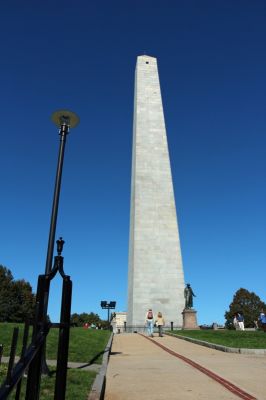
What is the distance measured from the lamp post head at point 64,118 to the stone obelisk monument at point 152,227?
90.5 ft

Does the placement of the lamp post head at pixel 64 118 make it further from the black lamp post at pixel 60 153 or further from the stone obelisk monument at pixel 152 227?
the stone obelisk monument at pixel 152 227

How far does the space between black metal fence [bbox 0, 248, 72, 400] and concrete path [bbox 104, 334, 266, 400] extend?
315 centimetres

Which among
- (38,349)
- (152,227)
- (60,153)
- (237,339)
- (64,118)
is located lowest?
(38,349)

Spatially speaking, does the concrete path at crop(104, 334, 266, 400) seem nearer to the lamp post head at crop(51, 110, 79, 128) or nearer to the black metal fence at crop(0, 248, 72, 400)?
the black metal fence at crop(0, 248, 72, 400)

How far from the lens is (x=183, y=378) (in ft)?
29.8

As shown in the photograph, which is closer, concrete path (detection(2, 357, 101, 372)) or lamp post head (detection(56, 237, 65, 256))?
lamp post head (detection(56, 237, 65, 256))

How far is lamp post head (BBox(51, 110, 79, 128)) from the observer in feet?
34.9

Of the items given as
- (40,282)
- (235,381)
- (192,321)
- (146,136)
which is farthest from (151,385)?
(146,136)

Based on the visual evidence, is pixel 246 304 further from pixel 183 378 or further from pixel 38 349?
pixel 38 349

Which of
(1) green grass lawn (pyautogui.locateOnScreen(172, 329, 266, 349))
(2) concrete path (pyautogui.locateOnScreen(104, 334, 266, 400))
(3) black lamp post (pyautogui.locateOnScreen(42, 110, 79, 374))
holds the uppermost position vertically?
(3) black lamp post (pyautogui.locateOnScreen(42, 110, 79, 374))

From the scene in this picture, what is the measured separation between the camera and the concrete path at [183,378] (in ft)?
24.2

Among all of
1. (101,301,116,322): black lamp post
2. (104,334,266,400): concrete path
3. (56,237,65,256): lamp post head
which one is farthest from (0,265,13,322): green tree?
(56,237,65,256): lamp post head

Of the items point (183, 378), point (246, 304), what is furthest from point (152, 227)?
point (246, 304)

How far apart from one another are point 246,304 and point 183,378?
6842cm
